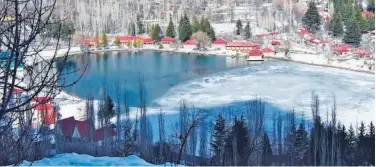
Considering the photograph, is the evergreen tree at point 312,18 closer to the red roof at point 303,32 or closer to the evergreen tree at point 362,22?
the red roof at point 303,32

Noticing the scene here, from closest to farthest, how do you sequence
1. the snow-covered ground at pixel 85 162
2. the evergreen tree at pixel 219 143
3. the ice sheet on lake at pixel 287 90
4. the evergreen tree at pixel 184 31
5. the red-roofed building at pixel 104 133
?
the snow-covered ground at pixel 85 162, the evergreen tree at pixel 219 143, the red-roofed building at pixel 104 133, the ice sheet on lake at pixel 287 90, the evergreen tree at pixel 184 31

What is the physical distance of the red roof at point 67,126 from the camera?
4.38 metres

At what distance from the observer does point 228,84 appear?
22.7 feet

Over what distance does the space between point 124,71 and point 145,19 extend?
15.2ft

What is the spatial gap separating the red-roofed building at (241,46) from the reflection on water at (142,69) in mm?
397

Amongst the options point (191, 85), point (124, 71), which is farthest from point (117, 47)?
point (191, 85)

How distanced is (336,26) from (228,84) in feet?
13.8

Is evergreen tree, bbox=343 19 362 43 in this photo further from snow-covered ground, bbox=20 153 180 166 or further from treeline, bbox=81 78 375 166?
snow-covered ground, bbox=20 153 180 166

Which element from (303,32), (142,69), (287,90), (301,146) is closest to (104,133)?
(301,146)

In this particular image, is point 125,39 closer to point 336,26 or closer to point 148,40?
point 148,40

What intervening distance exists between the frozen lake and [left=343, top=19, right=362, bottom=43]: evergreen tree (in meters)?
1.78

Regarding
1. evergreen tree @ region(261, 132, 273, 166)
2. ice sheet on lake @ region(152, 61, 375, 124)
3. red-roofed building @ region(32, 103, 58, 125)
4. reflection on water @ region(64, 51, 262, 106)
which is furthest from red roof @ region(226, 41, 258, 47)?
red-roofed building @ region(32, 103, 58, 125)

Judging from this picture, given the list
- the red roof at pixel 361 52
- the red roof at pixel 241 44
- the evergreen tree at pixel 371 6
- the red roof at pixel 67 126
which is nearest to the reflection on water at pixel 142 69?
the red roof at pixel 241 44

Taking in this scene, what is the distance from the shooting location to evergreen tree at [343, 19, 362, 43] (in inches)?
386
